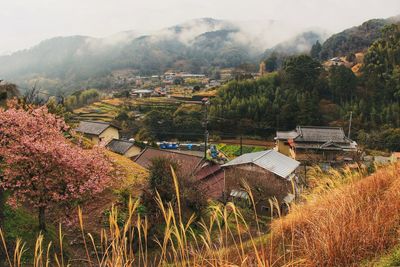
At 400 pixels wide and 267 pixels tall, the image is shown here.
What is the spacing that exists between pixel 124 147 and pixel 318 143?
16850 mm

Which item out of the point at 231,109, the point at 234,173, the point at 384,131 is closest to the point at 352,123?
the point at 384,131

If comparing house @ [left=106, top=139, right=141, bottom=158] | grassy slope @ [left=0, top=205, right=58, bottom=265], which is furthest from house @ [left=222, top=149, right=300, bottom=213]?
house @ [left=106, top=139, right=141, bottom=158]

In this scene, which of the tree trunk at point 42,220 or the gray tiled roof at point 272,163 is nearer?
the tree trunk at point 42,220

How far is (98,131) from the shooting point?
2836cm

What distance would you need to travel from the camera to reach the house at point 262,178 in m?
13.9

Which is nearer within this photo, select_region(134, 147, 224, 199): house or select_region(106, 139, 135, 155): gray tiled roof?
select_region(134, 147, 224, 199): house

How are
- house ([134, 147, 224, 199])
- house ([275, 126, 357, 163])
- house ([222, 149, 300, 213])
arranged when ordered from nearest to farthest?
house ([222, 149, 300, 213]) → house ([134, 147, 224, 199]) → house ([275, 126, 357, 163])

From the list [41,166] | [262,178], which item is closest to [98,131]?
[262,178]

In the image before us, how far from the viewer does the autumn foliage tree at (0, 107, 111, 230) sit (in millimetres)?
7371

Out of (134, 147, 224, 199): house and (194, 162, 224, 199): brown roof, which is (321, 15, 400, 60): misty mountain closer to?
(194, 162, 224, 199): brown roof

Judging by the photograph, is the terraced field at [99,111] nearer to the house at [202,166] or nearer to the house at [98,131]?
the house at [98,131]

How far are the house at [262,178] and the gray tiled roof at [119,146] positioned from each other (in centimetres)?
1144

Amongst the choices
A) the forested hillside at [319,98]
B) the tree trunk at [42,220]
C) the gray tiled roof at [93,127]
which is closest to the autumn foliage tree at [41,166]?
the tree trunk at [42,220]

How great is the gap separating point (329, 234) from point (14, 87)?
57.5 ft
